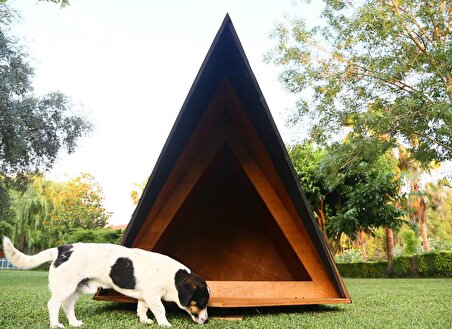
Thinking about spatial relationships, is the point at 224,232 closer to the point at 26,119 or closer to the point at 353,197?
the point at 26,119

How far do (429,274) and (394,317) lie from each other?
21.2 metres

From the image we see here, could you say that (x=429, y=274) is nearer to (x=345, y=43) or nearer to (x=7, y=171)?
(x=345, y=43)

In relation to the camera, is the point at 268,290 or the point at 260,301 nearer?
the point at 260,301

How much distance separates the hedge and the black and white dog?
22590 mm

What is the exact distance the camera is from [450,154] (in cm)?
1541

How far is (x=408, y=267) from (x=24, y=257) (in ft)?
80.5

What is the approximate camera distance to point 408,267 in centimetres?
2434

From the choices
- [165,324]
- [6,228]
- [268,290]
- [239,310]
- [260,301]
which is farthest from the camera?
[6,228]

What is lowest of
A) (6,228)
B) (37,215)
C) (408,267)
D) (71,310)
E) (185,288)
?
(6,228)

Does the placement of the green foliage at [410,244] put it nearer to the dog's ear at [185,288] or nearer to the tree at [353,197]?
the tree at [353,197]

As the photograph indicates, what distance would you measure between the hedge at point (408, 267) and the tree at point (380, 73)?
977 centimetres

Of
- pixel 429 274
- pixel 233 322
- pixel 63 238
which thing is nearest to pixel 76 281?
pixel 233 322

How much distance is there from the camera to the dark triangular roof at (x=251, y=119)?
17.3ft

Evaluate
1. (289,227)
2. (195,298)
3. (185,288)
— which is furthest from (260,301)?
(289,227)
